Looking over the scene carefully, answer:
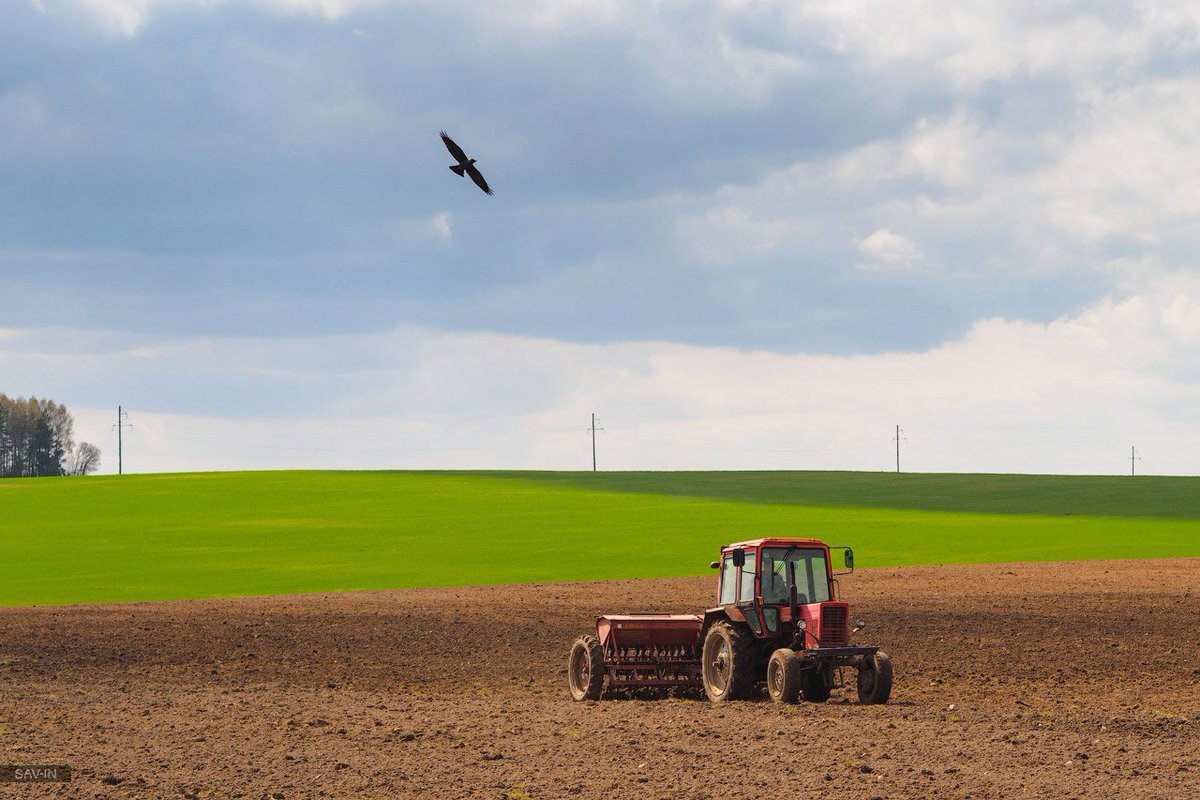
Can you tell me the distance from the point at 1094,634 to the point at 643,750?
1544 centimetres

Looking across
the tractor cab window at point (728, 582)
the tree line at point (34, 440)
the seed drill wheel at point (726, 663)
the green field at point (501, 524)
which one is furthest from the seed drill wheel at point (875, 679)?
the tree line at point (34, 440)

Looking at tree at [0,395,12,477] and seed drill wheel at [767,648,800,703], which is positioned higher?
tree at [0,395,12,477]

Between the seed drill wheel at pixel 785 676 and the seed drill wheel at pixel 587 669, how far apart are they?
2713 mm

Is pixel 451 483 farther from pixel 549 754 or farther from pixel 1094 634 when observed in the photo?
pixel 549 754

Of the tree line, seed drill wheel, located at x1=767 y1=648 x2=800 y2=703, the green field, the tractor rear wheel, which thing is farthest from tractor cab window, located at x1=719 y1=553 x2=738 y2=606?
the tree line

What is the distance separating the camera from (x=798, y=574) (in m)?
18.9

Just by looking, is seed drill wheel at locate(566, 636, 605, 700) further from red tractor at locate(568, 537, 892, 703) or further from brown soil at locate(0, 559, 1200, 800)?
brown soil at locate(0, 559, 1200, 800)

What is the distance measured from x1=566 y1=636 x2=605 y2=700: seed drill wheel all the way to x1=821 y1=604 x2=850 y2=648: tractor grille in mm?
3316

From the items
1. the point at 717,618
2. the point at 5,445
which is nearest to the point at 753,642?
the point at 717,618

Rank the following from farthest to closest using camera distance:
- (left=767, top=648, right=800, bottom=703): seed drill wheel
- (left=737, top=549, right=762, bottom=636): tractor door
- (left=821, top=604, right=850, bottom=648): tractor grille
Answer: (left=737, top=549, right=762, bottom=636): tractor door → (left=821, top=604, right=850, bottom=648): tractor grille → (left=767, top=648, right=800, bottom=703): seed drill wheel

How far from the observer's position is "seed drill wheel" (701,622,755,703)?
717 inches

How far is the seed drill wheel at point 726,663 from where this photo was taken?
717 inches

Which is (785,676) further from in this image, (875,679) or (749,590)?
(749,590)

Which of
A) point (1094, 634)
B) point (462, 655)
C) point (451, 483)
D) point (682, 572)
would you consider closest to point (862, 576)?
point (682, 572)
